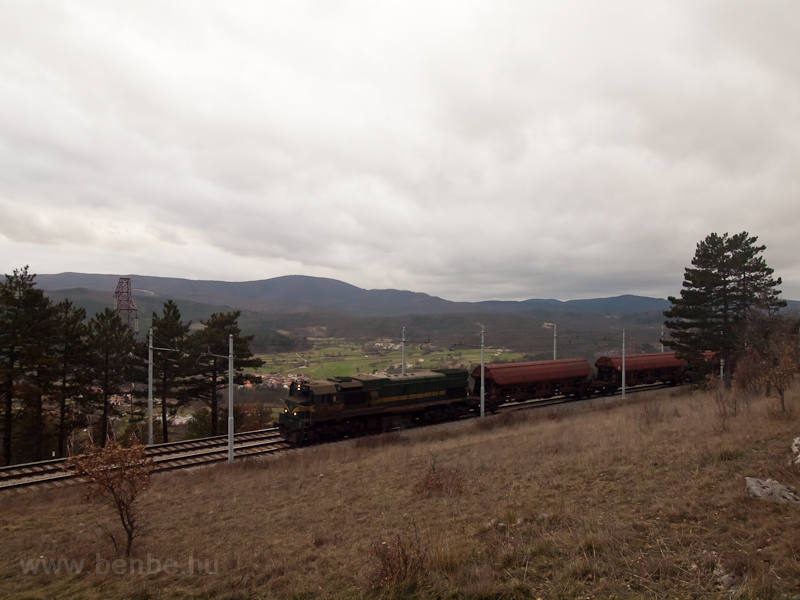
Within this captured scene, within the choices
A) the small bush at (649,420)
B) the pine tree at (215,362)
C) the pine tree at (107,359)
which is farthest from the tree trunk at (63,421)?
the small bush at (649,420)

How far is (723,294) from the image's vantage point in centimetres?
3253

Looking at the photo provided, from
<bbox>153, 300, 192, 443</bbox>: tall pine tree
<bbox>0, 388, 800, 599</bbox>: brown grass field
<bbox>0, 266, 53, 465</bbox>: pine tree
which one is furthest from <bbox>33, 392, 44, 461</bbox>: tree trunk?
<bbox>0, 388, 800, 599</bbox>: brown grass field

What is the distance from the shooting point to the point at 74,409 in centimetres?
3003

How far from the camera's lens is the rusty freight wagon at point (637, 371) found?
36.8 metres

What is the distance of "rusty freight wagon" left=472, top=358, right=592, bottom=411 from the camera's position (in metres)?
30.4

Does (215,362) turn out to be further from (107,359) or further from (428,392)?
(428,392)

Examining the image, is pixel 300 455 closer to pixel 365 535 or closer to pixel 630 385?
pixel 365 535

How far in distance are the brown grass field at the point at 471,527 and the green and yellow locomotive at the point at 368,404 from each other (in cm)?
606

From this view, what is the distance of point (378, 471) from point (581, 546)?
961cm

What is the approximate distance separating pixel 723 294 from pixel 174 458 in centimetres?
4097

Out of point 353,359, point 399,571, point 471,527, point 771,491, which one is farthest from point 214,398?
point 353,359

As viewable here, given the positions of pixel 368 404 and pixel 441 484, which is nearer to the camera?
pixel 441 484

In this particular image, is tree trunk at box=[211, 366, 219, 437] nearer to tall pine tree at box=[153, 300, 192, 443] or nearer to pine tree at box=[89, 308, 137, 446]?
tall pine tree at box=[153, 300, 192, 443]

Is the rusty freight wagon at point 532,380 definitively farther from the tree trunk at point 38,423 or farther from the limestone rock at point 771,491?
the tree trunk at point 38,423
